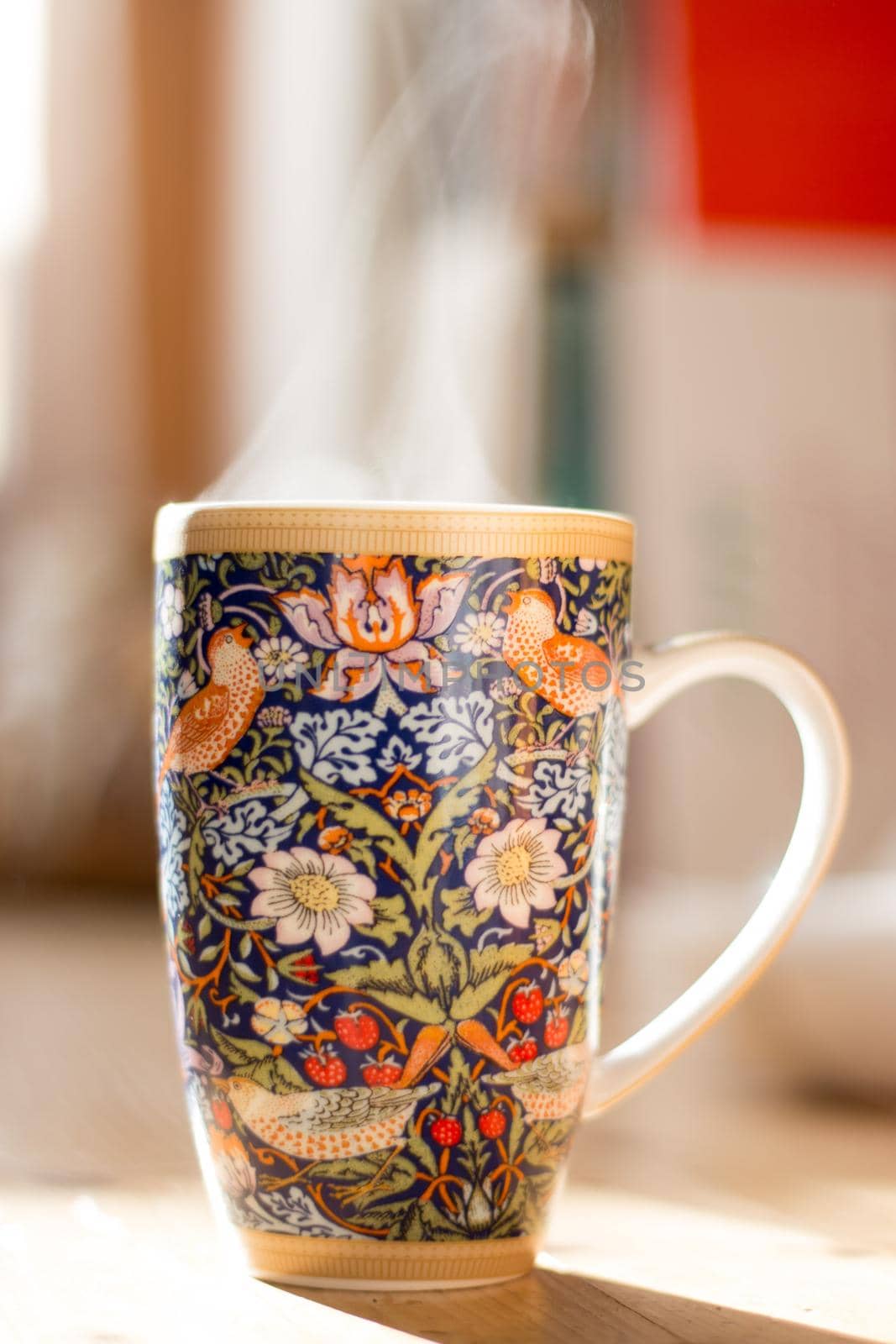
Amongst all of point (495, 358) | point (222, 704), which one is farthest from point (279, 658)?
point (495, 358)

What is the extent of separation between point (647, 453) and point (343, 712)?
36.4 inches

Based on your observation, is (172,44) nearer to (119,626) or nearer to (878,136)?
(119,626)

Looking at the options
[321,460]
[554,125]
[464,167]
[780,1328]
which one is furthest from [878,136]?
[780,1328]

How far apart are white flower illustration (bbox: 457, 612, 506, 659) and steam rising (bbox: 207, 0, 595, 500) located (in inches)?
36.2

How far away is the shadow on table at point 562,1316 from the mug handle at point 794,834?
54 mm

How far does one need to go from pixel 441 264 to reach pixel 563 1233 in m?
1.31

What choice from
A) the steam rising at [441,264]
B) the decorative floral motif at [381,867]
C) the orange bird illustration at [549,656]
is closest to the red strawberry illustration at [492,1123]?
the decorative floral motif at [381,867]

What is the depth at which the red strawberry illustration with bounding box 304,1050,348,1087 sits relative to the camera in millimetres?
367

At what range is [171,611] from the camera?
1.27 feet

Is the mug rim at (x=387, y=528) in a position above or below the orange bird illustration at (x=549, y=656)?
above

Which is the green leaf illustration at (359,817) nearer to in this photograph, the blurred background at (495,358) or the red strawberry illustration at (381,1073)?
the red strawberry illustration at (381,1073)

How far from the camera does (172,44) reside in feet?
6.44

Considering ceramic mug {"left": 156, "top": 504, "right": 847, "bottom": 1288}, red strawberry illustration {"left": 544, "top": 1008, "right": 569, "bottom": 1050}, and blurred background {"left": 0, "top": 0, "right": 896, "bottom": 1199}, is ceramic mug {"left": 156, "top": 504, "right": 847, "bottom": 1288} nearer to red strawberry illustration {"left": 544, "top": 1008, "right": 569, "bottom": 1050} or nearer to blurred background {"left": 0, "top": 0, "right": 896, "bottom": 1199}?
red strawberry illustration {"left": 544, "top": 1008, "right": 569, "bottom": 1050}

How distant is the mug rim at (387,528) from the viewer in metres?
0.36
